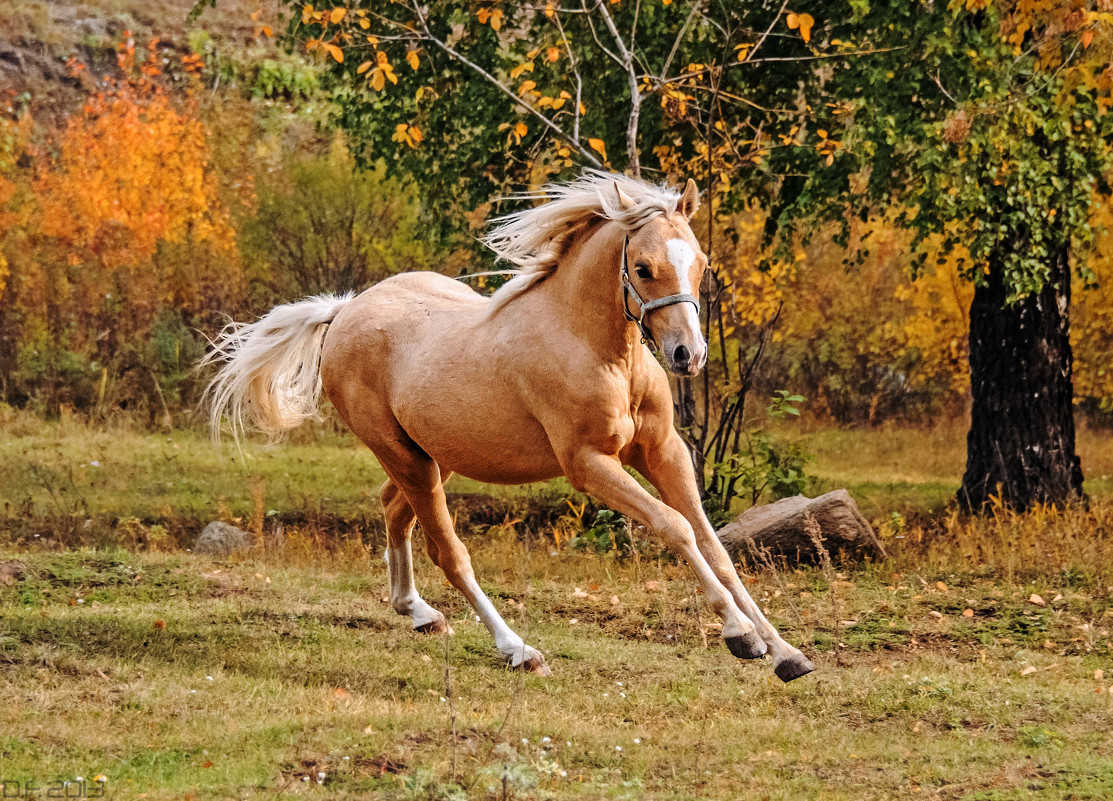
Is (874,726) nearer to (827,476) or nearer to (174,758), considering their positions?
(174,758)

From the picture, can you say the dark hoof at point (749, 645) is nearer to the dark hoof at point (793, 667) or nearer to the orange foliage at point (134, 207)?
the dark hoof at point (793, 667)

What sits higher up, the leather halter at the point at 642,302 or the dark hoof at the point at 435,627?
the leather halter at the point at 642,302

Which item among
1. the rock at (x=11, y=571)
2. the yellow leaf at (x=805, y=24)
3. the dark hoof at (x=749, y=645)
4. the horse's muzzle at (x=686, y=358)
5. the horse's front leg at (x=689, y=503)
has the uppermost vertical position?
the yellow leaf at (x=805, y=24)

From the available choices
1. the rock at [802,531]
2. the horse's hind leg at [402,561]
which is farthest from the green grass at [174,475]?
the horse's hind leg at [402,561]

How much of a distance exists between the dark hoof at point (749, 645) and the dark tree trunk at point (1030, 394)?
7137 mm

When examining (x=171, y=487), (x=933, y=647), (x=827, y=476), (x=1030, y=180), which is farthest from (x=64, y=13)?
(x=933, y=647)

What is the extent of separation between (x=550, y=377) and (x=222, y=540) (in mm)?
6101

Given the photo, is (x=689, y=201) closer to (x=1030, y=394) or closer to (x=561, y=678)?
(x=561, y=678)

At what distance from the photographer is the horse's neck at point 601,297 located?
562 cm

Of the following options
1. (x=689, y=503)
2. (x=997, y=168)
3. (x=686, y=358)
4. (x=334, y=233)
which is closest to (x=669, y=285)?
(x=686, y=358)

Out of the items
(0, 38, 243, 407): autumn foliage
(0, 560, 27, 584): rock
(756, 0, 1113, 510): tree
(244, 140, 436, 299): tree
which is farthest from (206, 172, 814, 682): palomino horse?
(0, 38, 243, 407): autumn foliage

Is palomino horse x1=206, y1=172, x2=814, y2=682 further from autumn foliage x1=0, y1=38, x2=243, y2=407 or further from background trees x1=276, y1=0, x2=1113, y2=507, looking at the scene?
autumn foliage x1=0, y1=38, x2=243, y2=407

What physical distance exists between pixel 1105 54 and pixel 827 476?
905 centimetres

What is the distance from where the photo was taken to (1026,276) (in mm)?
10289
